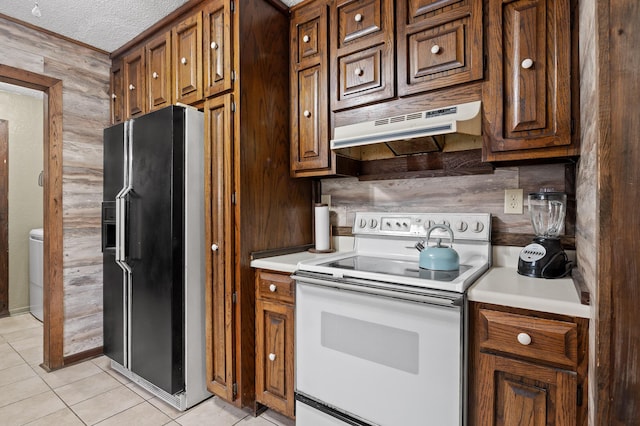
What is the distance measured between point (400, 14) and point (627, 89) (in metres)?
1.18

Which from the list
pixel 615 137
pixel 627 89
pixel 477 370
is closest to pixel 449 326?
pixel 477 370

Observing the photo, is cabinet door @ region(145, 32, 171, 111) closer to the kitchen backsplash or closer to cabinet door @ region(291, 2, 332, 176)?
cabinet door @ region(291, 2, 332, 176)

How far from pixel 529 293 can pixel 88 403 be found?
8.08 ft

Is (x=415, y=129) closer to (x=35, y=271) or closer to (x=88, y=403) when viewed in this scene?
(x=88, y=403)

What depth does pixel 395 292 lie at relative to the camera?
Answer: 51.6 inches

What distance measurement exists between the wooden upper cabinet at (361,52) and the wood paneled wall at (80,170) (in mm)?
2078

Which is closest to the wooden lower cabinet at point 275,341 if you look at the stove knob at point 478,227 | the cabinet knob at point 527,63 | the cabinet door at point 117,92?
the stove knob at point 478,227

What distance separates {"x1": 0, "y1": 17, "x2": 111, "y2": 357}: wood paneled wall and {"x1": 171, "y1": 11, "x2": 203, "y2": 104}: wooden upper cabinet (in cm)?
101

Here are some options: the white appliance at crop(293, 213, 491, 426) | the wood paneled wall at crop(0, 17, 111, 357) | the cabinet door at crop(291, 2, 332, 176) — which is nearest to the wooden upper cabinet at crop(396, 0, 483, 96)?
the cabinet door at crop(291, 2, 332, 176)

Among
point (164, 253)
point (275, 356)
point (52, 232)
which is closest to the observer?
point (275, 356)

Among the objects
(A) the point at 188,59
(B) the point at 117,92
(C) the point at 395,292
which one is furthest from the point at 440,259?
(B) the point at 117,92

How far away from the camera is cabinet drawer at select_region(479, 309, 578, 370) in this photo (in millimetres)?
1063

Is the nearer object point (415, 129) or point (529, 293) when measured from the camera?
point (529, 293)

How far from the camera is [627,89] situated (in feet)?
2.70
